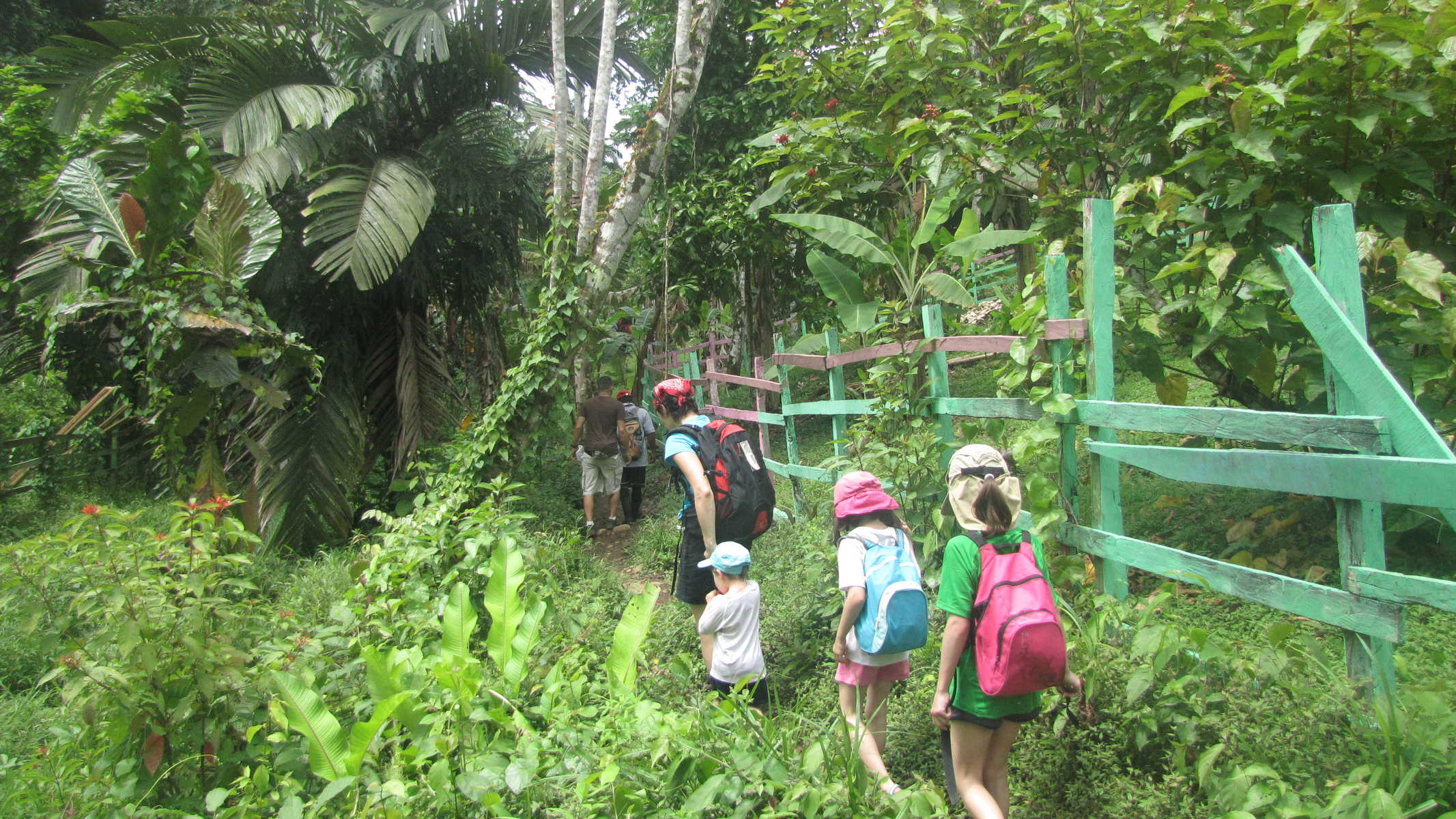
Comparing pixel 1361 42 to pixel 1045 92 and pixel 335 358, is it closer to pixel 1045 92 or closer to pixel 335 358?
pixel 1045 92

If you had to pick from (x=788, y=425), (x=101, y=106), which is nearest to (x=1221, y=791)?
(x=788, y=425)

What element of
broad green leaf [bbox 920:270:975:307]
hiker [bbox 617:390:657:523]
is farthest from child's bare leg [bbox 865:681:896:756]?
hiker [bbox 617:390:657:523]

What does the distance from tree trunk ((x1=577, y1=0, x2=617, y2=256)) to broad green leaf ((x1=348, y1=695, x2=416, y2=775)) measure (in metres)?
4.90

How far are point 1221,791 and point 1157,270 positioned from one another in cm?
225

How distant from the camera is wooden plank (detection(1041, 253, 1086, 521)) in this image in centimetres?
346

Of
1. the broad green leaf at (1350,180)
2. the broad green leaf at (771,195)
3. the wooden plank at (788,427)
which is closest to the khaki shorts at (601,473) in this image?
the wooden plank at (788,427)

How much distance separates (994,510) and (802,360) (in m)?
3.36

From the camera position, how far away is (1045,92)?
4.75 metres

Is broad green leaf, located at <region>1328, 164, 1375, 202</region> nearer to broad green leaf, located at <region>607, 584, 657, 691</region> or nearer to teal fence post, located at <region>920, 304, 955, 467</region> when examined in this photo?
teal fence post, located at <region>920, 304, 955, 467</region>

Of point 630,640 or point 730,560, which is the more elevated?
point 730,560

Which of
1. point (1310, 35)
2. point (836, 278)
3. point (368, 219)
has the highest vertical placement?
point (368, 219)

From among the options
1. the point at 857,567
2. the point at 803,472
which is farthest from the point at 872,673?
the point at 803,472

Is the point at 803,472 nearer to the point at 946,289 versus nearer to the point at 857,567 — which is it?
the point at 946,289

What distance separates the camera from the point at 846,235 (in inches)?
199
